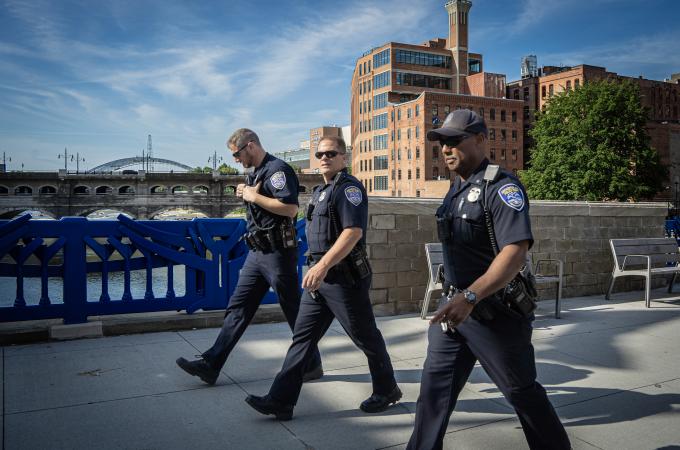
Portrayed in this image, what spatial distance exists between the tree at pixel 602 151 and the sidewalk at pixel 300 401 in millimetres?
41570

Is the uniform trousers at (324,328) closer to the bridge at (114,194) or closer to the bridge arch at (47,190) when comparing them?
the bridge at (114,194)

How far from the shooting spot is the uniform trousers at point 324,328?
3.63 meters

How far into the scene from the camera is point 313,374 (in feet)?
15.1

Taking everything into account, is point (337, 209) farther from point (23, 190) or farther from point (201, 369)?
point (23, 190)

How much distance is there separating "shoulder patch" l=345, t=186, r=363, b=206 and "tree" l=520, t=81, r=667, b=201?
44.3 metres

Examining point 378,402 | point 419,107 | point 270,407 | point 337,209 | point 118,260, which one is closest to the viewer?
point 270,407

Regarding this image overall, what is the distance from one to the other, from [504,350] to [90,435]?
Answer: 257 cm

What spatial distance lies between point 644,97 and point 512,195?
307ft

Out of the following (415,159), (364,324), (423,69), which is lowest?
(364,324)

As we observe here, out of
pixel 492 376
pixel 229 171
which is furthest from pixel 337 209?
pixel 229 171

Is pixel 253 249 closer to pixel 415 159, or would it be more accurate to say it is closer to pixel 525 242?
pixel 525 242

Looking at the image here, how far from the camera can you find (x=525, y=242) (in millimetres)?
2447

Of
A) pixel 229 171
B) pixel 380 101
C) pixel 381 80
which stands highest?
pixel 381 80

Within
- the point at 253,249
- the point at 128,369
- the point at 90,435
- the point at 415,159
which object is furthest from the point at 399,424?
the point at 415,159
